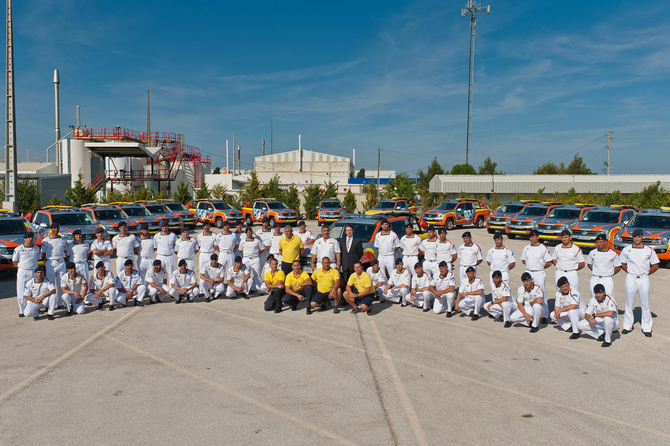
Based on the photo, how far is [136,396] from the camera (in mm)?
5363

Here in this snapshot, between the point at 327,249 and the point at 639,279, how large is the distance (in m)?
5.70

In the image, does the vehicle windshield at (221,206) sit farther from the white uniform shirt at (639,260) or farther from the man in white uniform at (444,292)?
the white uniform shirt at (639,260)

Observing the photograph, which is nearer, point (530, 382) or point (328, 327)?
point (530, 382)

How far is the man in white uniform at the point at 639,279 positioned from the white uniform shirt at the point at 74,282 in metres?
10.1

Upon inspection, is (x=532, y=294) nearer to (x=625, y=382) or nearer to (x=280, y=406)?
(x=625, y=382)

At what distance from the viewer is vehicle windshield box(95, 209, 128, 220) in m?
20.1

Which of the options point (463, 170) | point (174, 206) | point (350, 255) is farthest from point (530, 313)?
point (463, 170)

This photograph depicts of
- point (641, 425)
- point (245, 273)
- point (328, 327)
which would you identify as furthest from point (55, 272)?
point (641, 425)

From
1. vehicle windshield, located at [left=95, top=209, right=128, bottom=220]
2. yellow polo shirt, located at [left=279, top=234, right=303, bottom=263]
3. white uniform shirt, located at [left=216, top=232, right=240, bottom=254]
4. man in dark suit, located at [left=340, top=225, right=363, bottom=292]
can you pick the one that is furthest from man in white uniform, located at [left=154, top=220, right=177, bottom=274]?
vehicle windshield, located at [left=95, top=209, right=128, bottom=220]

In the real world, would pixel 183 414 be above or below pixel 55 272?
below

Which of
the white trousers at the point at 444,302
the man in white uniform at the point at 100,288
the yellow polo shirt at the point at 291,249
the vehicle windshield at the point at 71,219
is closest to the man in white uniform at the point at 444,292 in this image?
the white trousers at the point at 444,302

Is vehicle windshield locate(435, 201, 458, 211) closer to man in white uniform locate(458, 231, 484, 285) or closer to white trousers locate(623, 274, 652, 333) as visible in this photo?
man in white uniform locate(458, 231, 484, 285)

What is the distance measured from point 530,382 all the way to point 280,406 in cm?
314

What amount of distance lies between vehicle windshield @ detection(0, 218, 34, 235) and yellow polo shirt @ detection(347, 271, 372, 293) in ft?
34.1
